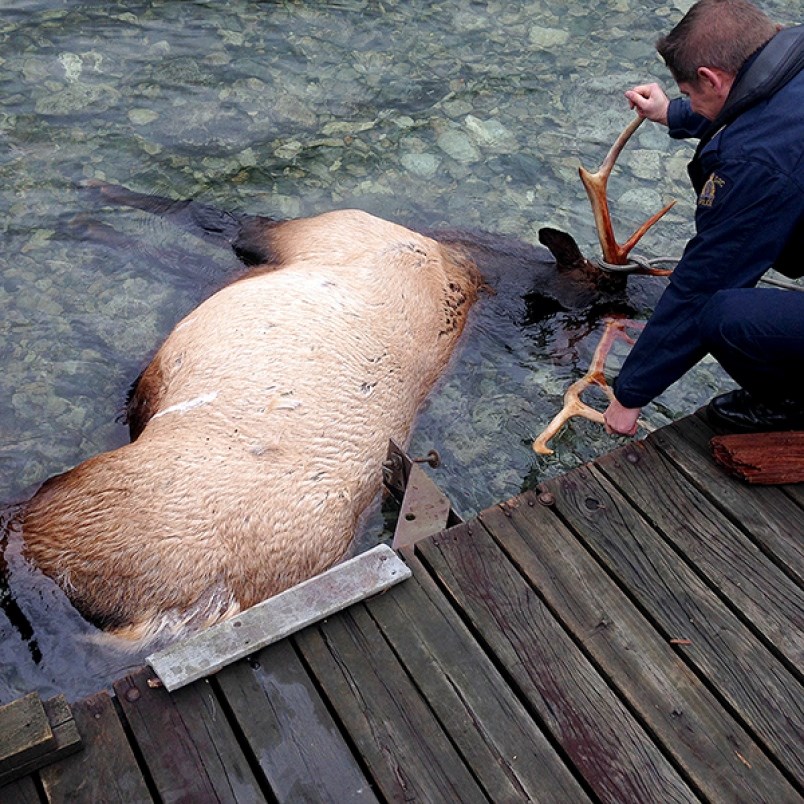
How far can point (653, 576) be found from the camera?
138 inches

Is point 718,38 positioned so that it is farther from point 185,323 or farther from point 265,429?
point 185,323

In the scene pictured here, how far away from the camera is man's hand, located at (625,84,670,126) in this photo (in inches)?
165

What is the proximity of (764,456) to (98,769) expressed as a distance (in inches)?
102

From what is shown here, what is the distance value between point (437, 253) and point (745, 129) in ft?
7.06

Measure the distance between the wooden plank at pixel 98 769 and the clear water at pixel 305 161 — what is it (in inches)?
37.4

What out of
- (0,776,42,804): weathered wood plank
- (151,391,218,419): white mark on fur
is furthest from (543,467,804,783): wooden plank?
(0,776,42,804): weathered wood plank

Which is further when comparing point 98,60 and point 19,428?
point 98,60

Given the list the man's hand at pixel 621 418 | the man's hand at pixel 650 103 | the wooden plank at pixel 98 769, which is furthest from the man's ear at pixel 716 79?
the wooden plank at pixel 98 769

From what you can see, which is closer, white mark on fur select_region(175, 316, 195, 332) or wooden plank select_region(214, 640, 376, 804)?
wooden plank select_region(214, 640, 376, 804)

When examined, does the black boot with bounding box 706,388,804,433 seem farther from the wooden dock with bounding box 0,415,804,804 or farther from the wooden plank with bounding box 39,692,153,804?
the wooden plank with bounding box 39,692,153,804

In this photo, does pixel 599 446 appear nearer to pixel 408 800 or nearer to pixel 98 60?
pixel 408 800

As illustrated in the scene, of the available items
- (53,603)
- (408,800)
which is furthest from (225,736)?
(53,603)

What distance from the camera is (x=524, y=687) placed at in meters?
3.12

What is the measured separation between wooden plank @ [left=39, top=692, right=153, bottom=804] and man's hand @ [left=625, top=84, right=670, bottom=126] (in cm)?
306
